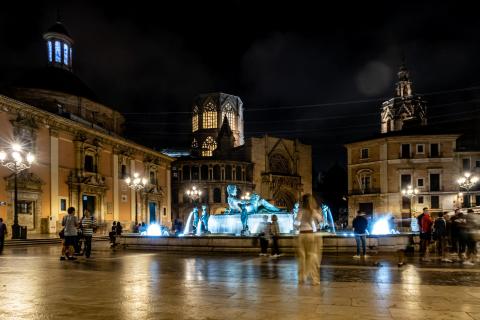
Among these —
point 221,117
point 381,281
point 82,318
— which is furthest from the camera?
point 221,117

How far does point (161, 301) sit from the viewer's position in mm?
6527

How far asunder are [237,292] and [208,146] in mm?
67915

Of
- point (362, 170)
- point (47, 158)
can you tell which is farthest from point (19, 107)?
point (362, 170)

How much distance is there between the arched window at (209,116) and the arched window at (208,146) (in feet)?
7.53

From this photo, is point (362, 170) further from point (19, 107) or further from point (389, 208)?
point (19, 107)

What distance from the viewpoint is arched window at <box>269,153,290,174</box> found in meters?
69.9

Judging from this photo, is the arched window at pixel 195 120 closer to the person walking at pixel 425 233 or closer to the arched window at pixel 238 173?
the arched window at pixel 238 173

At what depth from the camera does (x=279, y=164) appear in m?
71.1

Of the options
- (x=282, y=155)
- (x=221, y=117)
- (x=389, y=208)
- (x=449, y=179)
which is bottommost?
(x=389, y=208)

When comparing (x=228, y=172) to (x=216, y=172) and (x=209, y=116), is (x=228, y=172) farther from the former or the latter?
(x=209, y=116)

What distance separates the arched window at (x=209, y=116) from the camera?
7681cm

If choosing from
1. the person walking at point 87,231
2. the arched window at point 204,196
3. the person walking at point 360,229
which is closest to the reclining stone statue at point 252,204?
the person walking at point 87,231

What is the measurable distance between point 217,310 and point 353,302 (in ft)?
6.44

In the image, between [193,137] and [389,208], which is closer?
[389,208]
